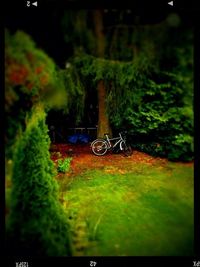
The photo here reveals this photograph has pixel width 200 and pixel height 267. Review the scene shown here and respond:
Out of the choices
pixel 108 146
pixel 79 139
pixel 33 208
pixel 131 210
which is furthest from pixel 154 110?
pixel 33 208

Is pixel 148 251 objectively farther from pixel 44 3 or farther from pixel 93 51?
pixel 93 51

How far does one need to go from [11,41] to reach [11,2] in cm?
55

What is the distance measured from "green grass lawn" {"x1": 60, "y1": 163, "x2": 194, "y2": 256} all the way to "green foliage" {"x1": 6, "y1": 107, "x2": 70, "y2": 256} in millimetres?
498

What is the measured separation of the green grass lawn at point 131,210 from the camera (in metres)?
4.77

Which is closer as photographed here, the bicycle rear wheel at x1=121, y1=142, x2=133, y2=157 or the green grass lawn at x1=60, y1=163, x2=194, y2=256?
the green grass lawn at x1=60, y1=163, x2=194, y2=256

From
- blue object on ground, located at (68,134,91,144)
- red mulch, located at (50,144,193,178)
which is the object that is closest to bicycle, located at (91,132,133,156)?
red mulch, located at (50,144,193,178)

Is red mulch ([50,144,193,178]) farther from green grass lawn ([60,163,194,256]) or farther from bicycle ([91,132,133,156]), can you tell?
green grass lawn ([60,163,194,256])

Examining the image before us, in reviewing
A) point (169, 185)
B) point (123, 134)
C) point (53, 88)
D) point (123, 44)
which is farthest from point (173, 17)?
point (123, 134)

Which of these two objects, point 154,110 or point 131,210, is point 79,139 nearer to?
point 154,110

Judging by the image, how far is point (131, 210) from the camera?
607cm

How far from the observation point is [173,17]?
12.6 ft

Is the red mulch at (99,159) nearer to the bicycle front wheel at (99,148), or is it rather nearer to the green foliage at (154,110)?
the bicycle front wheel at (99,148)

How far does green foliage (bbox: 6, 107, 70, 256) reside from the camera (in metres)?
3.87

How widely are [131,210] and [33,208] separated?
2466 mm
